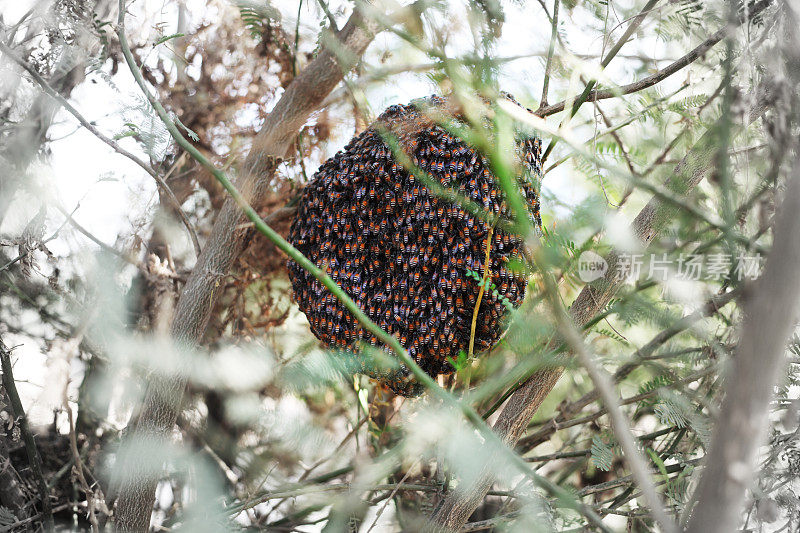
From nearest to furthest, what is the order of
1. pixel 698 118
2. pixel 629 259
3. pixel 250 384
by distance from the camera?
pixel 250 384 < pixel 629 259 < pixel 698 118

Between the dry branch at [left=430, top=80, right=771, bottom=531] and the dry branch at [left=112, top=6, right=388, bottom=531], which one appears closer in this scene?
the dry branch at [left=430, top=80, right=771, bottom=531]

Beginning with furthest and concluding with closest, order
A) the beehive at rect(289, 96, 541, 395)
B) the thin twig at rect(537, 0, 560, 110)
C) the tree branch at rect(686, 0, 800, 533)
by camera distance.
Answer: the beehive at rect(289, 96, 541, 395) < the thin twig at rect(537, 0, 560, 110) < the tree branch at rect(686, 0, 800, 533)

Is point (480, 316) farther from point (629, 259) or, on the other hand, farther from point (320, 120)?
point (320, 120)

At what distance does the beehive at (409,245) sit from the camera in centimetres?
71

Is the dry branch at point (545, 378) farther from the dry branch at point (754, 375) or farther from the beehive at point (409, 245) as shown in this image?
the dry branch at point (754, 375)

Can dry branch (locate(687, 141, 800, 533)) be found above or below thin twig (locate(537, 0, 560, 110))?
below

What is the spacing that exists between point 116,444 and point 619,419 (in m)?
1.00

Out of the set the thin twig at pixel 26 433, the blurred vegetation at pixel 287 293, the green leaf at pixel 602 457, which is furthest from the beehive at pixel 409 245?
the thin twig at pixel 26 433

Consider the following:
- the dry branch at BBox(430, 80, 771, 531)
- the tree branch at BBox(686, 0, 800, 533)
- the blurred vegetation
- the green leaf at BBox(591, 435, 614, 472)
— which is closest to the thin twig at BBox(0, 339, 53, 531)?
the blurred vegetation

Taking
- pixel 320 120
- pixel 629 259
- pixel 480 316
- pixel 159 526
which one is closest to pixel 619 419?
pixel 629 259

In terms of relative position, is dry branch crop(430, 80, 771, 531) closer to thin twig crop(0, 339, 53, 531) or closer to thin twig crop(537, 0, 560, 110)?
thin twig crop(537, 0, 560, 110)

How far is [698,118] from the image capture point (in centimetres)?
65

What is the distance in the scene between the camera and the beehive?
2.33 feet

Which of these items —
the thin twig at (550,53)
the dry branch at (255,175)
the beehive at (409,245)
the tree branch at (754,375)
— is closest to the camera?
the tree branch at (754,375)
